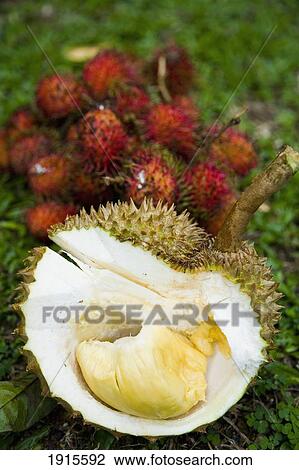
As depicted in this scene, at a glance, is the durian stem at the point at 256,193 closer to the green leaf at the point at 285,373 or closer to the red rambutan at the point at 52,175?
the green leaf at the point at 285,373

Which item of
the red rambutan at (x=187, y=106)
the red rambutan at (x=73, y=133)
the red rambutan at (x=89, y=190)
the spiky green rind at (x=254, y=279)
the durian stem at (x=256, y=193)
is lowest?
the red rambutan at (x=89, y=190)

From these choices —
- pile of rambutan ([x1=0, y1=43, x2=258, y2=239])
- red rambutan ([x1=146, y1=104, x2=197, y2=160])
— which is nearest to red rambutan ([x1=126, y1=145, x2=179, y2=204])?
pile of rambutan ([x1=0, y1=43, x2=258, y2=239])

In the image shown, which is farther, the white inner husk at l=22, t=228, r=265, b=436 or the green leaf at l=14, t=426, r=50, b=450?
the green leaf at l=14, t=426, r=50, b=450

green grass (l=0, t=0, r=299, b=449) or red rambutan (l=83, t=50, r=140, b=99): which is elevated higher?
red rambutan (l=83, t=50, r=140, b=99)

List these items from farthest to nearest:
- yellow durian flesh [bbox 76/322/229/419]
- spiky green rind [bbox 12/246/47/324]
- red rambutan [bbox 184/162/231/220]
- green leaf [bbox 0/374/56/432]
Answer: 1. red rambutan [bbox 184/162/231/220]
2. green leaf [bbox 0/374/56/432]
3. spiky green rind [bbox 12/246/47/324]
4. yellow durian flesh [bbox 76/322/229/419]

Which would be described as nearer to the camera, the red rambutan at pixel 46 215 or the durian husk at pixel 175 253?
the durian husk at pixel 175 253

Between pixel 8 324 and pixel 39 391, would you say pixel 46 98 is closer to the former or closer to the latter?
pixel 8 324
